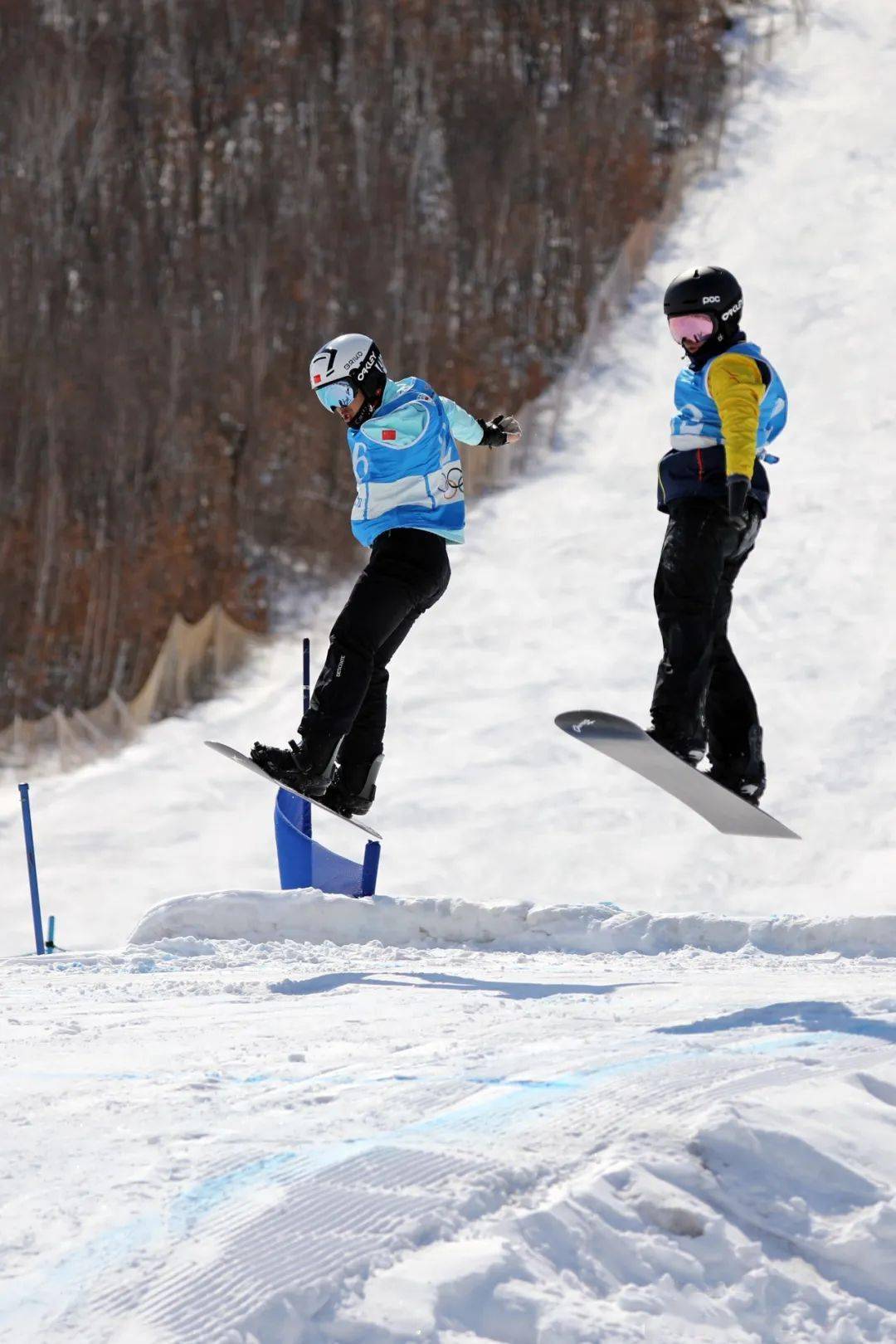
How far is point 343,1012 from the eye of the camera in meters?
4.19

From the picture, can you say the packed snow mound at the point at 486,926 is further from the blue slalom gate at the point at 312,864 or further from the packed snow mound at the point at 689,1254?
the packed snow mound at the point at 689,1254

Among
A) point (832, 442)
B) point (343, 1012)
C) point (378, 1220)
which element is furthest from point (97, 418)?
point (378, 1220)

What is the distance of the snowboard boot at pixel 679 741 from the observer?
511 cm

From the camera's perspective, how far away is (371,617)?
5.65m

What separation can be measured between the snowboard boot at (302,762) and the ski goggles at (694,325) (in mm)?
1906

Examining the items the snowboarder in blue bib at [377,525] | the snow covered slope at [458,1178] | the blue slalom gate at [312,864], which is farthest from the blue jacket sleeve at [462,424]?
the snow covered slope at [458,1178]

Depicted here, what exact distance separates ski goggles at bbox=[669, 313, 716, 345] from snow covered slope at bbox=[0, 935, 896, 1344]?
231 centimetres

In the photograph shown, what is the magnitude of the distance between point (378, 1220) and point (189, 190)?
75.1 feet

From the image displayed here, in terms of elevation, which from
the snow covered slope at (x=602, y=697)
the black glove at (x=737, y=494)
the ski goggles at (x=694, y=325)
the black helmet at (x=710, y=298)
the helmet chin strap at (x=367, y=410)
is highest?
the black helmet at (x=710, y=298)

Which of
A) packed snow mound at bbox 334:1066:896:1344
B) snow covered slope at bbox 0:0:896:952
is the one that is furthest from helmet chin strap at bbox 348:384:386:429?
snow covered slope at bbox 0:0:896:952

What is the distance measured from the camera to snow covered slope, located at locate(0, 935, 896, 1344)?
2.38 m

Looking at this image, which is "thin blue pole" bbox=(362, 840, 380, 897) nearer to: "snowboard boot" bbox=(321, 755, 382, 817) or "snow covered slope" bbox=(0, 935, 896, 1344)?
"snowboard boot" bbox=(321, 755, 382, 817)

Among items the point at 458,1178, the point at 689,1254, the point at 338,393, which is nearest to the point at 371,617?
the point at 338,393

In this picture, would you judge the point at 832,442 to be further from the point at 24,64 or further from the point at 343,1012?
the point at 24,64
